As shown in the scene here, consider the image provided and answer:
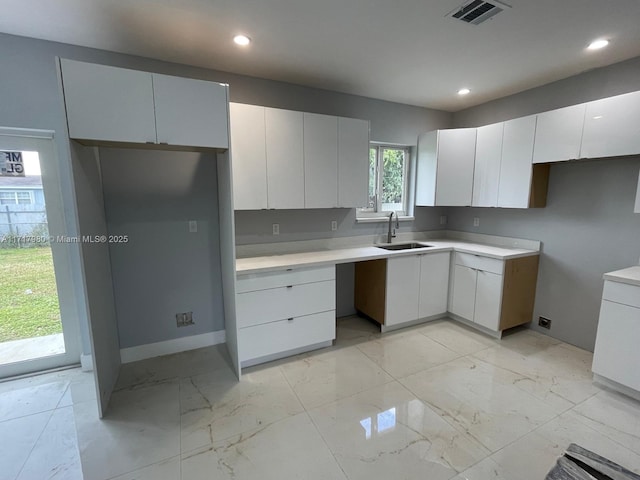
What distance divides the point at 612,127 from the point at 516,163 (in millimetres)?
739

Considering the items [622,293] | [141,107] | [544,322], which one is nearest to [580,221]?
[622,293]

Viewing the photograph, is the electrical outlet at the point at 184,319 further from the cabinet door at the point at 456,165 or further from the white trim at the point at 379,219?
the cabinet door at the point at 456,165

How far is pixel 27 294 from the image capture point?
238 centimetres

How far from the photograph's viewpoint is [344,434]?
6.01ft

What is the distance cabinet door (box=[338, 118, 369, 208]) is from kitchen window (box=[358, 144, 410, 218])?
568 mm

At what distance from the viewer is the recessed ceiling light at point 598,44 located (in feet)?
6.93

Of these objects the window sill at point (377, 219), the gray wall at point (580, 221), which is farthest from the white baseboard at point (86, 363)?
the gray wall at point (580, 221)

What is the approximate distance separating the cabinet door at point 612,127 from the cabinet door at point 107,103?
339 cm

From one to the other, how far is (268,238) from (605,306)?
288 cm

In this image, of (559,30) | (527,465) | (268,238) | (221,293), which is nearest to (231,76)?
(268,238)

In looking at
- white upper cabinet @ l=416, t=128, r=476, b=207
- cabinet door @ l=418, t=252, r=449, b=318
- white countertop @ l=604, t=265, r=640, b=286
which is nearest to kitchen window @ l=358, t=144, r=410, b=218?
white upper cabinet @ l=416, t=128, r=476, b=207

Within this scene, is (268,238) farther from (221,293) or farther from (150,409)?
(150,409)

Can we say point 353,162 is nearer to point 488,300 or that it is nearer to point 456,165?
point 456,165

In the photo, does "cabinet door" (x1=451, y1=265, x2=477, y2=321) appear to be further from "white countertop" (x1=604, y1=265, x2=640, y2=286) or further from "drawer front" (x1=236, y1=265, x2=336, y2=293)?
"drawer front" (x1=236, y1=265, x2=336, y2=293)
